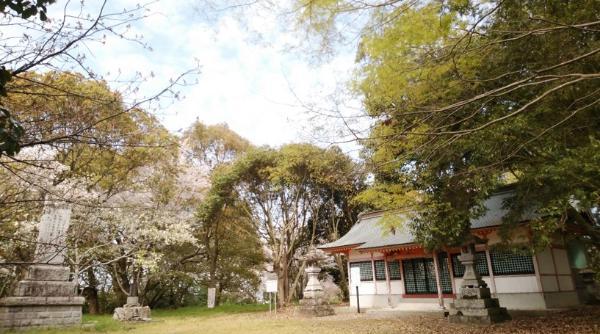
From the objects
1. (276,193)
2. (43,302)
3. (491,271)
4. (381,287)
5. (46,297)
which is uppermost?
(276,193)

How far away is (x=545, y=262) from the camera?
505 inches

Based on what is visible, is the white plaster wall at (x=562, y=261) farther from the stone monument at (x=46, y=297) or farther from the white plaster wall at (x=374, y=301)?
the stone monument at (x=46, y=297)

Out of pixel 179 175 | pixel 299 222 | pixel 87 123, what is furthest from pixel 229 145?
pixel 87 123

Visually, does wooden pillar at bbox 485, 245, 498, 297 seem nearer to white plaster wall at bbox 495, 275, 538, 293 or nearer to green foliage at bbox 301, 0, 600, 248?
white plaster wall at bbox 495, 275, 538, 293

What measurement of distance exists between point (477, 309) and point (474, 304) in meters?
0.15

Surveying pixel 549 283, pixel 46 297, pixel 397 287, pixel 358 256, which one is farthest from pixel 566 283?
pixel 46 297

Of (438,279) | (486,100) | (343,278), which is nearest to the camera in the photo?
(486,100)

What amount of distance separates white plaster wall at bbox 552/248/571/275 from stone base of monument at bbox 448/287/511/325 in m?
5.30

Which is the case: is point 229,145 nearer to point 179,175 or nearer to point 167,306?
point 179,175

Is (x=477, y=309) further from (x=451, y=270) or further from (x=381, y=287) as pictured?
(x=381, y=287)

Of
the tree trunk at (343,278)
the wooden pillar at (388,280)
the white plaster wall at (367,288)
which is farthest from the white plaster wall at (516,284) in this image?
the tree trunk at (343,278)

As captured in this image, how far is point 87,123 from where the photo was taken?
10.4 feet

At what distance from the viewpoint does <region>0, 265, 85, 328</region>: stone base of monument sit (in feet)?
29.8

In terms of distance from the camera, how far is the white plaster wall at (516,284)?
1248 cm
